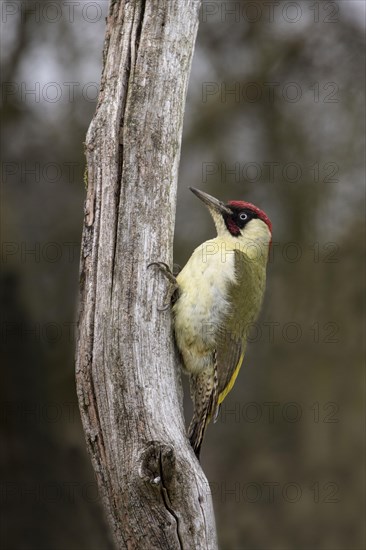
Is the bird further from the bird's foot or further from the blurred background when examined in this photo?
the blurred background

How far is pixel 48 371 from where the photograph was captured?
27.0 feet

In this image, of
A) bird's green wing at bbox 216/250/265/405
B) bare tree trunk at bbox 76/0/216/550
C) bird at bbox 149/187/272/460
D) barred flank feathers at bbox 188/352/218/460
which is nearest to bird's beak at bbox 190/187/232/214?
bird at bbox 149/187/272/460

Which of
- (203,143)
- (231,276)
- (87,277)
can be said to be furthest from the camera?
(203,143)

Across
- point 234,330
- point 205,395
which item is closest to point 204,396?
point 205,395

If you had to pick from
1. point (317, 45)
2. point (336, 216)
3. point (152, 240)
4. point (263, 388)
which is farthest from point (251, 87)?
point (152, 240)

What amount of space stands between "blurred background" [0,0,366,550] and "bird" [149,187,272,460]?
11.7ft

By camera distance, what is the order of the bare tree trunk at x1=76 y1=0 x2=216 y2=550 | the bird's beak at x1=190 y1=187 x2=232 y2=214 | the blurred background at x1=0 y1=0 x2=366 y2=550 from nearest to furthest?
1. the bare tree trunk at x1=76 y1=0 x2=216 y2=550
2. the bird's beak at x1=190 y1=187 x2=232 y2=214
3. the blurred background at x1=0 y1=0 x2=366 y2=550

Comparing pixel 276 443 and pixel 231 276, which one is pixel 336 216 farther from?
pixel 231 276

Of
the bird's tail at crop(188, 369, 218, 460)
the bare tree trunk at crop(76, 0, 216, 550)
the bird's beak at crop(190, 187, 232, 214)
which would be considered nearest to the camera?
the bare tree trunk at crop(76, 0, 216, 550)

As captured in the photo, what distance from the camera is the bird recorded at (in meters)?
4.24

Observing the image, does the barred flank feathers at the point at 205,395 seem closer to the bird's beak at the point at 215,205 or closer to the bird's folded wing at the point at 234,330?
the bird's folded wing at the point at 234,330

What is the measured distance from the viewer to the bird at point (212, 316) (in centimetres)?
424

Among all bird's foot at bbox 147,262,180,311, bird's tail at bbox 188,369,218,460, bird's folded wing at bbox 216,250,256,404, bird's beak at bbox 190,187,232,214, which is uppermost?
bird's beak at bbox 190,187,232,214

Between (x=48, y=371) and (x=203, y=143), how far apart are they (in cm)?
307
